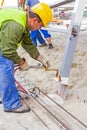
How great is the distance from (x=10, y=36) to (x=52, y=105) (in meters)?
1.18

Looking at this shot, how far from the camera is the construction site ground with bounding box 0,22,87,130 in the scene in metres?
3.70

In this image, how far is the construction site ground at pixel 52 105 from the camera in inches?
146

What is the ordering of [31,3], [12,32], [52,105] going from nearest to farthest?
[12,32] → [52,105] → [31,3]

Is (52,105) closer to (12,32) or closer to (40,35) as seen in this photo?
(12,32)

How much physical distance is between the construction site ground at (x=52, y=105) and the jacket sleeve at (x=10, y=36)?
82cm

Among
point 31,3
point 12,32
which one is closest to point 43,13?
point 12,32

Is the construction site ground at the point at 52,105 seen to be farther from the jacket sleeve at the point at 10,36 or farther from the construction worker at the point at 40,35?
the construction worker at the point at 40,35

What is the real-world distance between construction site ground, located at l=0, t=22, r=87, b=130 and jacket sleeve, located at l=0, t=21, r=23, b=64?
82cm

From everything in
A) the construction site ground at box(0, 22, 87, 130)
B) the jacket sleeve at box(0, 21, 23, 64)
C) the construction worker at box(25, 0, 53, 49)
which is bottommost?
the construction site ground at box(0, 22, 87, 130)

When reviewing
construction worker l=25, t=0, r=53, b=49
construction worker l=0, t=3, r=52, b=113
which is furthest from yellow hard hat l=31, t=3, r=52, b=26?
construction worker l=25, t=0, r=53, b=49

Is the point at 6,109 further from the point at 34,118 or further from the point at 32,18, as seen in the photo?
the point at 32,18

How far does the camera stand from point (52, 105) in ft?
14.0

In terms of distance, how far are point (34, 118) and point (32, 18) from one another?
122cm

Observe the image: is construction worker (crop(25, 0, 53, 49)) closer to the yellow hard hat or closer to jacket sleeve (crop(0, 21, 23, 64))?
the yellow hard hat
